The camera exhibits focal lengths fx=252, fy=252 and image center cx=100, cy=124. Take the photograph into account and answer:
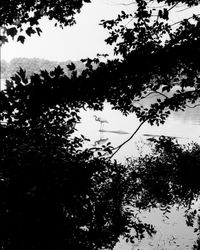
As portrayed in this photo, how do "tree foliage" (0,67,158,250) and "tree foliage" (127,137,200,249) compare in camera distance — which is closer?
"tree foliage" (0,67,158,250)

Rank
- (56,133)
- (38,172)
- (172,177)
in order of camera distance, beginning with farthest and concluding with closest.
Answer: (172,177), (56,133), (38,172)

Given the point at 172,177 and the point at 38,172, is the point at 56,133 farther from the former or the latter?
the point at 172,177

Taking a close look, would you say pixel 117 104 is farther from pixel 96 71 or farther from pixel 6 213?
pixel 6 213

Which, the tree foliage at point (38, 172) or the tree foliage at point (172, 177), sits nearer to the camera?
the tree foliage at point (38, 172)

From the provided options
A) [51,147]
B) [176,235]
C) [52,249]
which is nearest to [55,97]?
[51,147]

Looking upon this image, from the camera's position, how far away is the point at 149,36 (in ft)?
18.3

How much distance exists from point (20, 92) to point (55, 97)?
1.65 ft

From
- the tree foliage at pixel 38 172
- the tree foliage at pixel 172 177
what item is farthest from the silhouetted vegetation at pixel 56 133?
the tree foliage at pixel 172 177

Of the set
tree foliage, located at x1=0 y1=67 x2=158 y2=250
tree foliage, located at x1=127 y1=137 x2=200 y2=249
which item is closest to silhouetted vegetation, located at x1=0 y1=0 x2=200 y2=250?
tree foliage, located at x1=0 y1=67 x2=158 y2=250

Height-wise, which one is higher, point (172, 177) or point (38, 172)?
point (172, 177)

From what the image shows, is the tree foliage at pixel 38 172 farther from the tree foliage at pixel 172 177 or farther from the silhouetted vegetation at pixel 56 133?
the tree foliage at pixel 172 177

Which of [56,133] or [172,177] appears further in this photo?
[172,177]

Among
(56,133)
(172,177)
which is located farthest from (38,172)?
(172,177)

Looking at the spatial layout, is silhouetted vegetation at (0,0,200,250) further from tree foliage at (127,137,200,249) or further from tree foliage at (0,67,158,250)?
tree foliage at (127,137,200,249)
